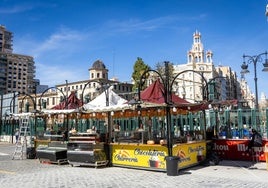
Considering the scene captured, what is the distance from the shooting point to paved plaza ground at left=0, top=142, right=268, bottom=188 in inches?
414

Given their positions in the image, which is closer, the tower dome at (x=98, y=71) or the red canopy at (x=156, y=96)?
the red canopy at (x=156, y=96)

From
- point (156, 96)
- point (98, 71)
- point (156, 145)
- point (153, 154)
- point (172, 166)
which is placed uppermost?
point (98, 71)

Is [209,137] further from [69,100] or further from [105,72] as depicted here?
[105,72]

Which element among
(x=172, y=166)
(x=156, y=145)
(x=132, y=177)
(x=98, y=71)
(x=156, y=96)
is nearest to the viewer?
(x=132, y=177)

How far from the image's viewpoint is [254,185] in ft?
33.1

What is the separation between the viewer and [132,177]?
12.1 m

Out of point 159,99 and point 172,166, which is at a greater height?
point 159,99

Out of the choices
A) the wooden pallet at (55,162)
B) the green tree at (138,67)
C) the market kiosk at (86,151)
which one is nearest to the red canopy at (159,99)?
the market kiosk at (86,151)

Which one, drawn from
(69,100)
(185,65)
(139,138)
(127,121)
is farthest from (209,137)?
(185,65)

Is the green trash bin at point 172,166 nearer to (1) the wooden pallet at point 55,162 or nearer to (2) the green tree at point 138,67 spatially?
(1) the wooden pallet at point 55,162

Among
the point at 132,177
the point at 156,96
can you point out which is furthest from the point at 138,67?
the point at 132,177

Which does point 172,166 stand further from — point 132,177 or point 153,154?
point 132,177

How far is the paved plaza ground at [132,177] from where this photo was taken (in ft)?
34.5

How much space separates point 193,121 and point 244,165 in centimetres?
923
